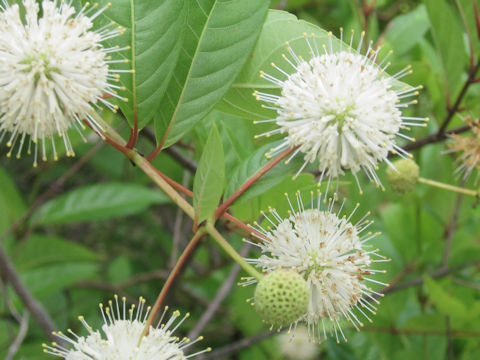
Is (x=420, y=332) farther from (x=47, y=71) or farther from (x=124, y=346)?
(x=47, y=71)

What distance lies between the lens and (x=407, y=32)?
3166 millimetres

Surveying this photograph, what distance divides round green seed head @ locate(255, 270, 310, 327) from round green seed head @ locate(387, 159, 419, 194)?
0.83m

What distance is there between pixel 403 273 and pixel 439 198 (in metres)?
0.45

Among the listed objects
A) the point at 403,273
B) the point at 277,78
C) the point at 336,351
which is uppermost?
the point at 277,78

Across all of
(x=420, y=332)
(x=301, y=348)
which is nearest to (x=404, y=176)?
(x=420, y=332)

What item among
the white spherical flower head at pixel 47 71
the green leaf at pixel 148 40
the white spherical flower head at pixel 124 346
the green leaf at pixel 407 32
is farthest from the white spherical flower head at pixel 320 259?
the green leaf at pixel 407 32

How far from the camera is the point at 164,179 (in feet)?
5.57

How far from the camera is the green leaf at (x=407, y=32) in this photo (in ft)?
10.2

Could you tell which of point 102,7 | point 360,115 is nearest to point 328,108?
point 360,115

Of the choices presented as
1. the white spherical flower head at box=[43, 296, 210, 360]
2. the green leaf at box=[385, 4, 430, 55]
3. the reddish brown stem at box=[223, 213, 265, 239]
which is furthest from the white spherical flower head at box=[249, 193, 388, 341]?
the green leaf at box=[385, 4, 430, 55]

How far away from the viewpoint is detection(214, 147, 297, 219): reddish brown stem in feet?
5.29

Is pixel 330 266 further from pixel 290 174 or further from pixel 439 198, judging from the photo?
pixel 439 198

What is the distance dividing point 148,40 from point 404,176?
3.46 feet

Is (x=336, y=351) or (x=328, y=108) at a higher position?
(x=328, y=108)
